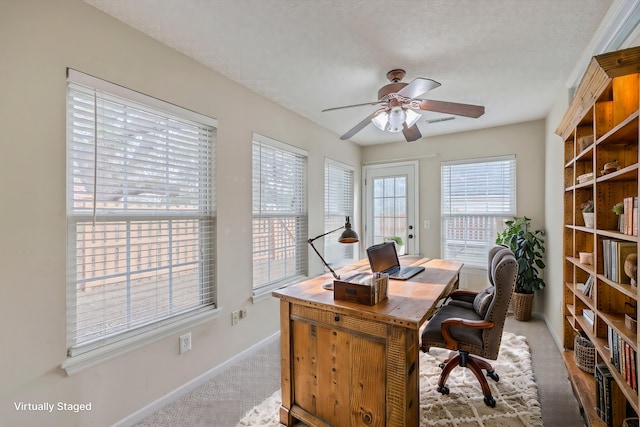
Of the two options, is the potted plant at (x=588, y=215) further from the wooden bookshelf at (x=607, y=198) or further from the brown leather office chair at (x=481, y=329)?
the brown leather office chair at (x=481, y=329)

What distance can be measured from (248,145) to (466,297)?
7.90ft

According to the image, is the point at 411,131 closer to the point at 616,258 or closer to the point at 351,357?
the point at 616,258

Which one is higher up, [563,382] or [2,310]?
[2,310]

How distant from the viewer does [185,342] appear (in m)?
2.24

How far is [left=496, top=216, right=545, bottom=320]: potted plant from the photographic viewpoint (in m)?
3.51

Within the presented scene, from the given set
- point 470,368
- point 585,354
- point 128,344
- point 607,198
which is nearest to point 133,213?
point 128,344

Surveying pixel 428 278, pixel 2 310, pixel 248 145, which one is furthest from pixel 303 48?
pixel 2 310

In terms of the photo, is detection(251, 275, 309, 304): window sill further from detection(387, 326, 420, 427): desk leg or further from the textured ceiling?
the textured ceiling

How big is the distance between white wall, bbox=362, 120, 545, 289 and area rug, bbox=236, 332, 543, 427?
1.95 m

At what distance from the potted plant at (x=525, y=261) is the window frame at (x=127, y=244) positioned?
11.3 ft

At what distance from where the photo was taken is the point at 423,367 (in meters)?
2.52

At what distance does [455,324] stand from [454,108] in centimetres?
150

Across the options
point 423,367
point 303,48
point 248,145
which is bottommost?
point 423,367

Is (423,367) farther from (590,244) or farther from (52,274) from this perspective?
(52,274)
